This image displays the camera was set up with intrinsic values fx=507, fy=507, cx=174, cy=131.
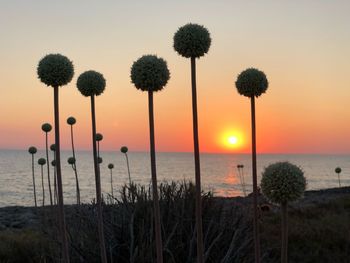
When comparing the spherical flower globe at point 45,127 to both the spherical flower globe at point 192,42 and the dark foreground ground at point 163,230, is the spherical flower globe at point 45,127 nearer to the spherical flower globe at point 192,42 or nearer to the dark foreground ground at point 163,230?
Answer: the dark foreground ground at point 163,230

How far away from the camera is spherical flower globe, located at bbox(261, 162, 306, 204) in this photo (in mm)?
2980

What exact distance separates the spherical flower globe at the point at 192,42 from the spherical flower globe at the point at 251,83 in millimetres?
507

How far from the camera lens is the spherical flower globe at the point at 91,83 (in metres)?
3.69

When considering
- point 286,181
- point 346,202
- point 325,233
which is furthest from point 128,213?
point 346,202

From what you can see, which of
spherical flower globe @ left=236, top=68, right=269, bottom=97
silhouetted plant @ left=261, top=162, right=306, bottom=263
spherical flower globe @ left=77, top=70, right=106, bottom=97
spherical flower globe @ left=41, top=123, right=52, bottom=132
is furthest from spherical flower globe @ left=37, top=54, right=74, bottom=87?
spherical flower globe @ left=41, top=123, right=52, bottom=132

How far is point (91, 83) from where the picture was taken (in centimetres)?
368

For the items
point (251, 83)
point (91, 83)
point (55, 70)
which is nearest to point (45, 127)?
point (91, 83)

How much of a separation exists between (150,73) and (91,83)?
710 millimetres

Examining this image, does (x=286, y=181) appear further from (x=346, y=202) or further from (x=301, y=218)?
(x=346, y=202)

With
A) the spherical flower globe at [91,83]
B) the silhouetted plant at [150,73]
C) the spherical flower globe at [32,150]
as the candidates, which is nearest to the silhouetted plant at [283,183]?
the silhouetted plant at [150,73]

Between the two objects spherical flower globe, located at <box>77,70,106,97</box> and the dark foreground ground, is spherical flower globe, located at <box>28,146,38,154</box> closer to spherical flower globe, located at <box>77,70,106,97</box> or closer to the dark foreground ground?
the dark foreground ground

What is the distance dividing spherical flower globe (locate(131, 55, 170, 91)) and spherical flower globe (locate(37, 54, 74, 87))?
19.6 inches

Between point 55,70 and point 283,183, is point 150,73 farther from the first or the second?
point 283,183

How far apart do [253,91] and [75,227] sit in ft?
12.0
